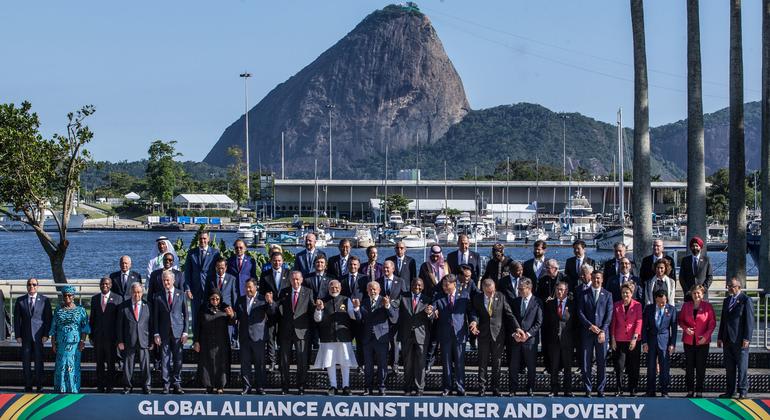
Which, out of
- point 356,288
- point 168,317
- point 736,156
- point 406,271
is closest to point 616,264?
point 406,271

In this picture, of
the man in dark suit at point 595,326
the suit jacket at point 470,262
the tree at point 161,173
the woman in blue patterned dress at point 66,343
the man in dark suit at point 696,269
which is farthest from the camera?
the tree at point 161,173

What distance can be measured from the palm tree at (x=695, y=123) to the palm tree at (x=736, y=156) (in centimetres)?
100

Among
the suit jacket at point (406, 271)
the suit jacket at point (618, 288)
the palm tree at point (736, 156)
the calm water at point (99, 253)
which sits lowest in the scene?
the calm water at point (99, 253)

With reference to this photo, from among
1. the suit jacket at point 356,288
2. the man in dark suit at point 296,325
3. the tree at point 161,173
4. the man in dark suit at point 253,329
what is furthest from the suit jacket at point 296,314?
the tree at point 161,173

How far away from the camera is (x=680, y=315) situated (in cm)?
1462

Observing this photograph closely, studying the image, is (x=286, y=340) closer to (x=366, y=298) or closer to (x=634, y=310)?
(x=366, y=298)

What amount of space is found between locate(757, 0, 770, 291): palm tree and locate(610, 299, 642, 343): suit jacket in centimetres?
1109

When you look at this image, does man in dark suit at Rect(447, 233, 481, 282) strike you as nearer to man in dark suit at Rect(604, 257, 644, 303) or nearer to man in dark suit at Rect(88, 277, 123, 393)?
man in dark suit at Rect(604, 257, 644, 303)

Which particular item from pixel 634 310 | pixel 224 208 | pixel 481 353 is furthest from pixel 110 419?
pixel 224 208

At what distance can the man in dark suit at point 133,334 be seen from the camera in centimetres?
1474

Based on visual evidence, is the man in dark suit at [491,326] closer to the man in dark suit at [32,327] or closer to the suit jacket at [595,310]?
the suit jacket at [595,310]

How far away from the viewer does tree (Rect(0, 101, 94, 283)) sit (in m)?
26.6

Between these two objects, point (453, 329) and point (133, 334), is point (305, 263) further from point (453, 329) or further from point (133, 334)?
point (133, 334)

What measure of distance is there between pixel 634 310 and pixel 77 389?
8.20 m
